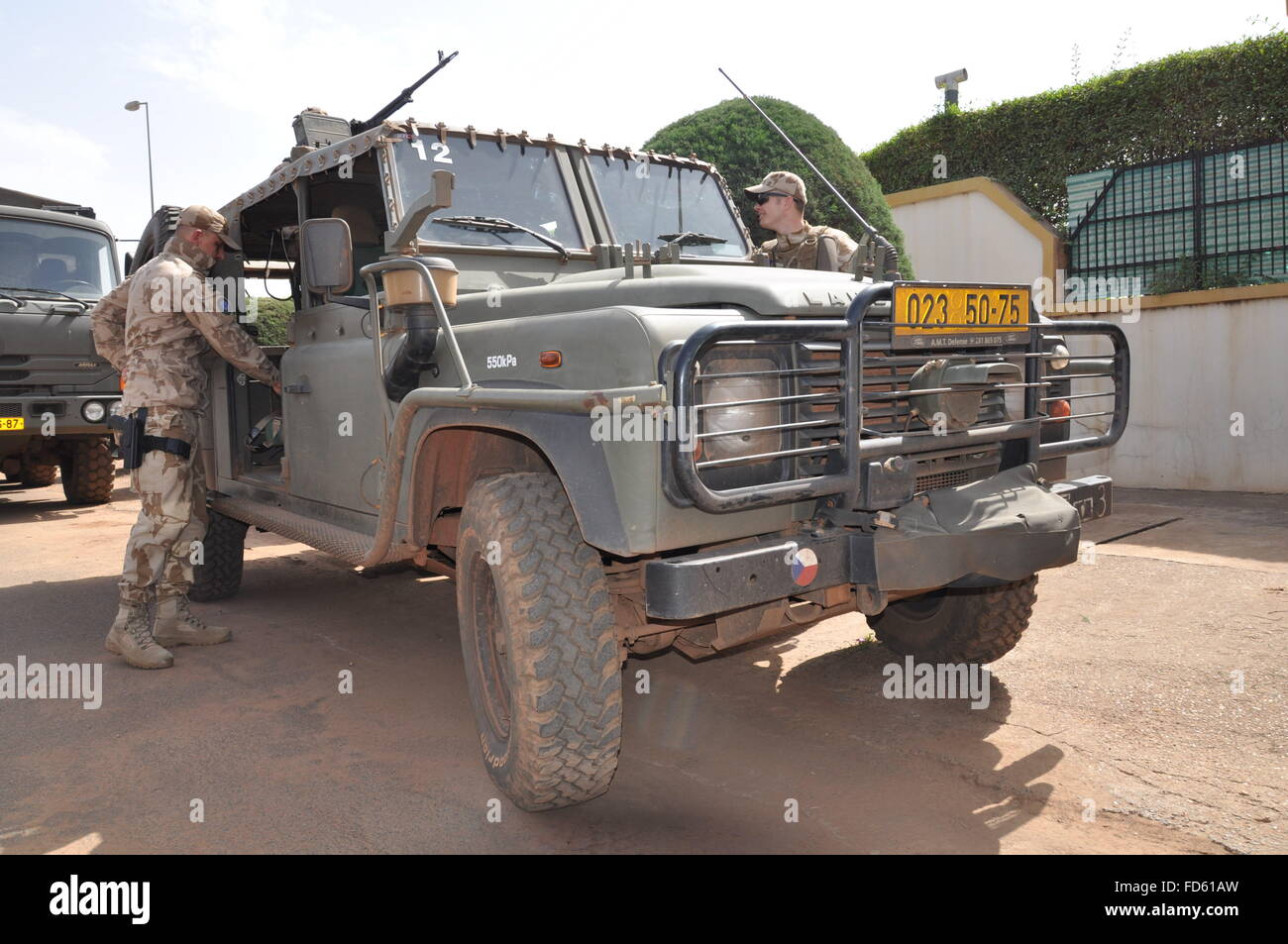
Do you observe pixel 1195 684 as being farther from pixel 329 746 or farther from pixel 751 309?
pixel 329 746

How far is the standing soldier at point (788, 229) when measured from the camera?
15.2 ft

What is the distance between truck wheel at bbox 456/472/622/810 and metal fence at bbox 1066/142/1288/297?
8058 millimetres

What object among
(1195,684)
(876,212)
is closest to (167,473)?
(1195,684)

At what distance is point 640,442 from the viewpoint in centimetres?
247

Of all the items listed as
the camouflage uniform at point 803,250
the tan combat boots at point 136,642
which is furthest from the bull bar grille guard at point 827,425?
the tan combat boots at point 136,642

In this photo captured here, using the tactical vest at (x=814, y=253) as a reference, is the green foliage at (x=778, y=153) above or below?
above

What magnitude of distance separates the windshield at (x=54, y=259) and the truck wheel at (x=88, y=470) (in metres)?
1.47

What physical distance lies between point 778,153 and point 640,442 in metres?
6.66

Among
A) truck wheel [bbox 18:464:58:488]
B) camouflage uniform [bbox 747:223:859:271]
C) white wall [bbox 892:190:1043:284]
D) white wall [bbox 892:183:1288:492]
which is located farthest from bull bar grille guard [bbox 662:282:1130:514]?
truck wheel [bbox 18:464:58:488]

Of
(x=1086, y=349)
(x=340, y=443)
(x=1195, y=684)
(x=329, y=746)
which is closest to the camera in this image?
(x=329, y=746)

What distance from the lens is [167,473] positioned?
4684 mm

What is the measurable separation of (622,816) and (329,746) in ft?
3.87

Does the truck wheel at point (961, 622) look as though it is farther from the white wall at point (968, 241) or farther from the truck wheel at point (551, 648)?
the white wall at point (968, 241)

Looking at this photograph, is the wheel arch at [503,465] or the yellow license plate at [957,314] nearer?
A: the wheel arch at [503,465]
